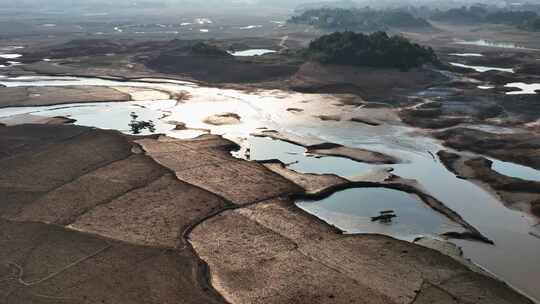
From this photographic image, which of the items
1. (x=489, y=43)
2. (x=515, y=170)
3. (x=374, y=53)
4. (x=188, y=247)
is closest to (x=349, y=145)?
(x=515, y=170)

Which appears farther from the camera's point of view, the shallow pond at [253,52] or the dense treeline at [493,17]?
the dense treeline at [493,17]

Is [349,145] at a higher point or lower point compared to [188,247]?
lower

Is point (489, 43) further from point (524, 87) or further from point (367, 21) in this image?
point (524, 87)

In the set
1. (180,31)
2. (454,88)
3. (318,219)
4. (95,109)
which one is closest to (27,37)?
(180,31)

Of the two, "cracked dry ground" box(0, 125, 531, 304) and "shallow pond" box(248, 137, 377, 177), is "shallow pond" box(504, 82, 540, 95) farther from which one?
"cracked dry ground" box(0, 125, 531, 304)

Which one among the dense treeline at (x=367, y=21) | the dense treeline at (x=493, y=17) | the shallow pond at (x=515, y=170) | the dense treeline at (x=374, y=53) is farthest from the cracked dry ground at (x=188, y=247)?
the dense treeline at (x=367, y=21)

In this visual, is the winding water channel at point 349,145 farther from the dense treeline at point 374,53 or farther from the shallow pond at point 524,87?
the shallow pond at point 524,87
